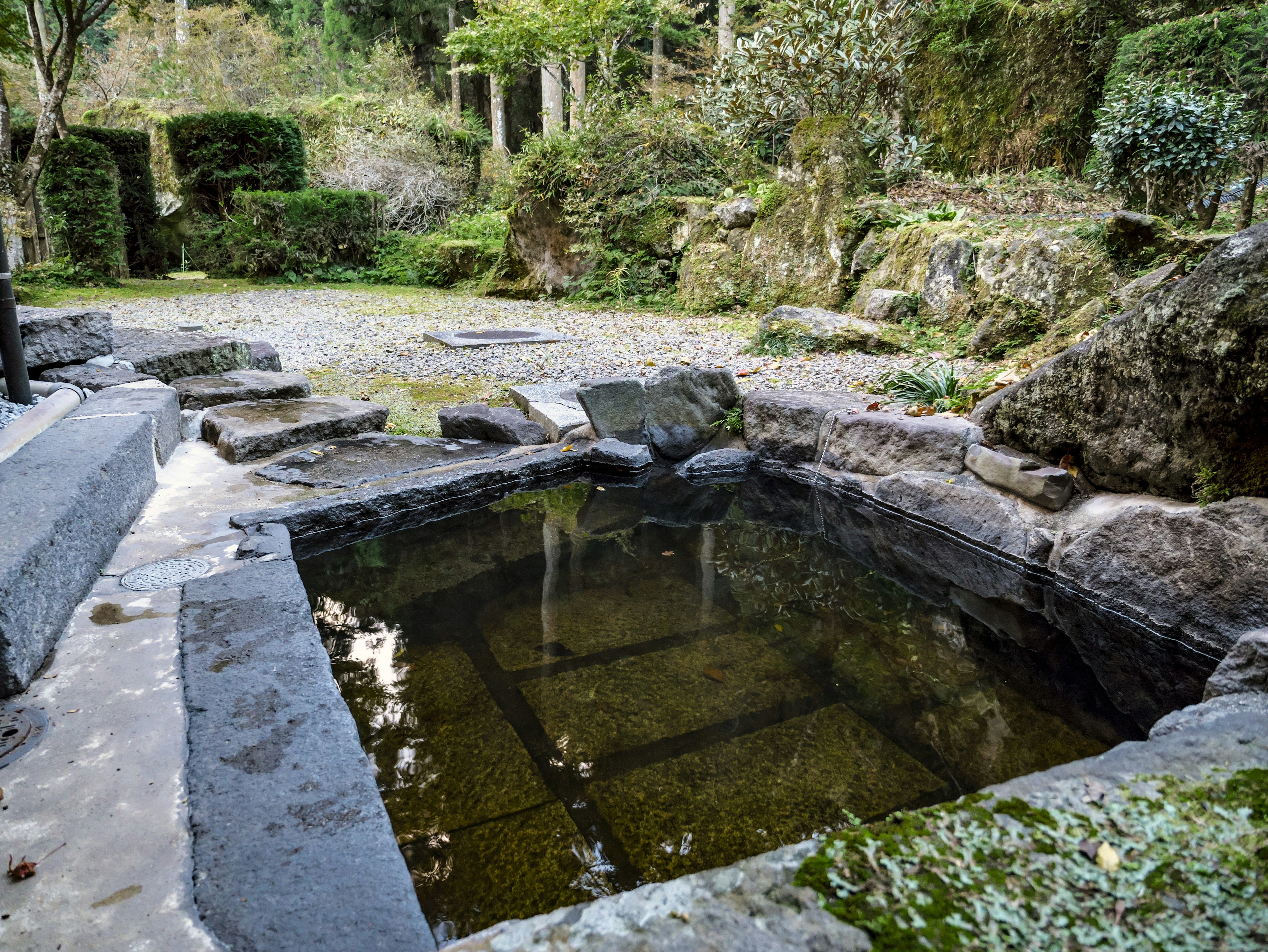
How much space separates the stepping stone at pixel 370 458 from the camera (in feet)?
12.5

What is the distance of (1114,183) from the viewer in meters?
7.04

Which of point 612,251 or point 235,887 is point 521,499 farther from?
point 612,251

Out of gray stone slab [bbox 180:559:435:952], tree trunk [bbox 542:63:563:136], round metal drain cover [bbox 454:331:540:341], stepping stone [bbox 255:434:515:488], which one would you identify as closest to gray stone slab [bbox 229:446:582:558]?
stepping stone [bbox 255:434:515:488]

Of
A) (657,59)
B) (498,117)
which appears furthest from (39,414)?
(498,117)

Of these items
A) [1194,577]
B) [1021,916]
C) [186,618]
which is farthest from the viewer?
[1194,577]

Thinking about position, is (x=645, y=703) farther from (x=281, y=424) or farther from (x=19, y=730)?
(x=281, y=424)

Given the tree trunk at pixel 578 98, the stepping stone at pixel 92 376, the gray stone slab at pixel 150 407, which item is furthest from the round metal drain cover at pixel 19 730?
the tree trunk at pixel 578 98

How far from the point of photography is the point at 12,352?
3838 millimetres

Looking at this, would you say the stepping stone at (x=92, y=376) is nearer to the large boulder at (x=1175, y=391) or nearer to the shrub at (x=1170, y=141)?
the large boulder at (x=1175, y=391)

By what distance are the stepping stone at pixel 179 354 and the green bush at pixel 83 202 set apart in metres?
7.58

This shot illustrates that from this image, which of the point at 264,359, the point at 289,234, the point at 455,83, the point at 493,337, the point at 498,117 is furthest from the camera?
the point at 455,83

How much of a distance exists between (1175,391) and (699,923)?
2819 millimetres

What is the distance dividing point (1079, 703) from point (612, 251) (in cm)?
922

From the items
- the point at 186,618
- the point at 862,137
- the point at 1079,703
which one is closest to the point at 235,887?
the point at 186,618
